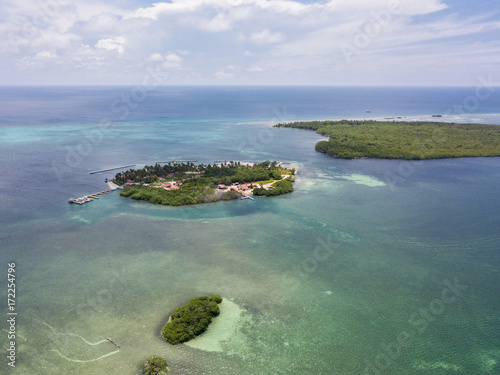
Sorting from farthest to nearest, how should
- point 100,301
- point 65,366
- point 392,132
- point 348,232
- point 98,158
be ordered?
point 392,132
point 98,158
point 348,232
point 100,301
point 65,366

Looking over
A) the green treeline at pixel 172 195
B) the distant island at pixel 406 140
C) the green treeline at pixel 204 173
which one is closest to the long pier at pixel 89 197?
the green treeline at pixel 204 173

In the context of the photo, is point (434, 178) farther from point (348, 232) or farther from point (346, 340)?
point (346, 340)

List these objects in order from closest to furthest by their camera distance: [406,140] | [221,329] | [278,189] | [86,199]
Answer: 1. [221,329]
2. [86,199]
3. [278,189]
4. [406,140]

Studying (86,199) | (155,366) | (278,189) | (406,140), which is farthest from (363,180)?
(155,366)

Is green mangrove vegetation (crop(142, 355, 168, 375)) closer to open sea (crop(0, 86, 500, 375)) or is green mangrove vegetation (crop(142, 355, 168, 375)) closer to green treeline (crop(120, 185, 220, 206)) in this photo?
open sea (crop(0, 86, 500, 375))

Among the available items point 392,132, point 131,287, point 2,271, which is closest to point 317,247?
point 131,287

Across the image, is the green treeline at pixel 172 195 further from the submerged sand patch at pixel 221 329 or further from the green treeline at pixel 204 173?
the submerged sand patch at pixel 221 329

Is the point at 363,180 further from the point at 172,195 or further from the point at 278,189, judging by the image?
the point at 172,195
